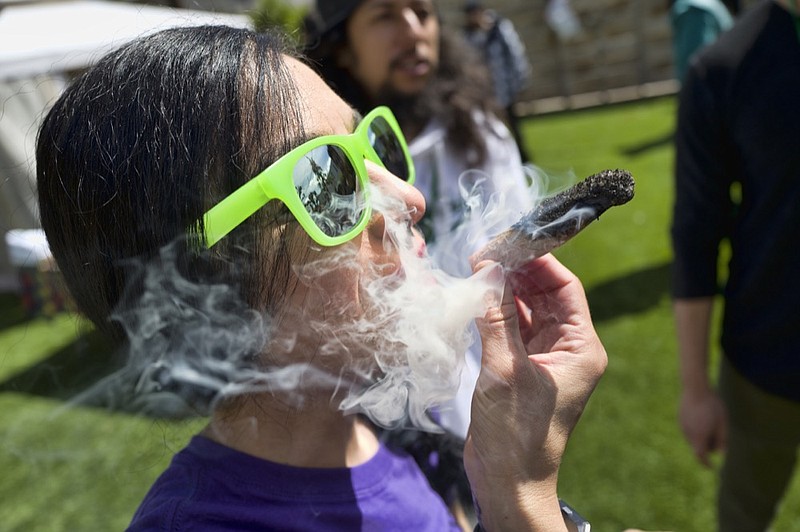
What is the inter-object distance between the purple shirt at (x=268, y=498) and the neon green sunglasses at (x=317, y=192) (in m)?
0.47

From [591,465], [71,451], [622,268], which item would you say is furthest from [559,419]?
[622,268]

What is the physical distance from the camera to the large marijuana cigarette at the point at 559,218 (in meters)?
0.98

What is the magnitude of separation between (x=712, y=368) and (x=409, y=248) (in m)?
3.57

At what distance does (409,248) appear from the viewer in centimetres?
124

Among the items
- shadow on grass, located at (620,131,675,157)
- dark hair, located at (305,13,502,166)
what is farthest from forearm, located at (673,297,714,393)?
Result: shadow on grass, located at (620,131,675,157)

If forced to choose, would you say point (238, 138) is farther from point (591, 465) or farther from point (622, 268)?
point (622, 268)

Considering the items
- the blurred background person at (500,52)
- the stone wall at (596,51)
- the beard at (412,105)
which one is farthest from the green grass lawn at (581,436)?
the stone wall at (596,51)

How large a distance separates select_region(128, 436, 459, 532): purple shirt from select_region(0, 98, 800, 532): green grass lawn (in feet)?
0.58

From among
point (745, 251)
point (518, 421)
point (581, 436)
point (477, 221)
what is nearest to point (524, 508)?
point (518, 421)

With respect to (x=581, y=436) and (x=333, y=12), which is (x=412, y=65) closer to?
(x=333, y=12)

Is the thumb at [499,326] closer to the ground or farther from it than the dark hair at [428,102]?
farther from it

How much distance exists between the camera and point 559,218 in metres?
1.03

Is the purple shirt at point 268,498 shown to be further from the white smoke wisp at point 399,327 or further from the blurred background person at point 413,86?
the blurred background person at point 413,86

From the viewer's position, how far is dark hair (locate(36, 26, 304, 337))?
104cm
